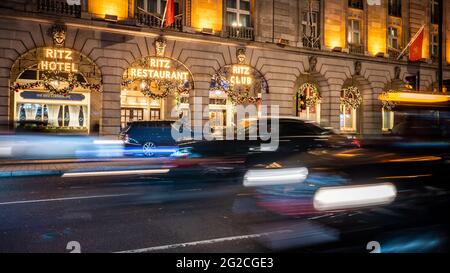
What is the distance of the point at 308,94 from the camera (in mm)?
25875

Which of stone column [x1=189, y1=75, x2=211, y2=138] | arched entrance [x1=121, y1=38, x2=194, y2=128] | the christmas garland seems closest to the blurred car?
arched entrance [x1=121, y1=38, x2=194, y2=128]

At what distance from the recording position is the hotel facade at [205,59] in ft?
58.5

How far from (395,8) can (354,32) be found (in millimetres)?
4855

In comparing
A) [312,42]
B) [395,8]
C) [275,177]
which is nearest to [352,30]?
[312,42]

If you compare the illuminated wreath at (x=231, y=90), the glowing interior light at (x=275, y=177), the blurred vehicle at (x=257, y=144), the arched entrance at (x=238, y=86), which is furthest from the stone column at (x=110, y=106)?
the glowing interior light at (x=275, y=177)

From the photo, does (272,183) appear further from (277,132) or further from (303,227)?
(277,132)

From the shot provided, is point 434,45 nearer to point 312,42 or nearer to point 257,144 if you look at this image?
point 312,42

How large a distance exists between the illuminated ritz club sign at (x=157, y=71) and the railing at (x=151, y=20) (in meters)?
1.94

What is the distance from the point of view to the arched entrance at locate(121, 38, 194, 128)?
19.8 metres

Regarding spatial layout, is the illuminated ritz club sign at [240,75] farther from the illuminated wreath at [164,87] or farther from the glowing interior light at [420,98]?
the glowing interior light at [420,98]

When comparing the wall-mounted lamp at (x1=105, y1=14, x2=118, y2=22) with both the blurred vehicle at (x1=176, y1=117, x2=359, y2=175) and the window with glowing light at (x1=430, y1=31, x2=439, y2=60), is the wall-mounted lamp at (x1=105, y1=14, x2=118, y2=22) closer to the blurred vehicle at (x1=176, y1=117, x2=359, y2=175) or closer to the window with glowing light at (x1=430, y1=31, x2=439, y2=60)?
the blurred vehicle at (x1=176, y1=117, x2=359, y2=175)

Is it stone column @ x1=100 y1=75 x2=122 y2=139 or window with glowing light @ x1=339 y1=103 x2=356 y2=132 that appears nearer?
stone column @ x1=100 y1=75 x2=122 y2=139

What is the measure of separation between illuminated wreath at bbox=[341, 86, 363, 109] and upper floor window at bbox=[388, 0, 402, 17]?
7498 millimetres
